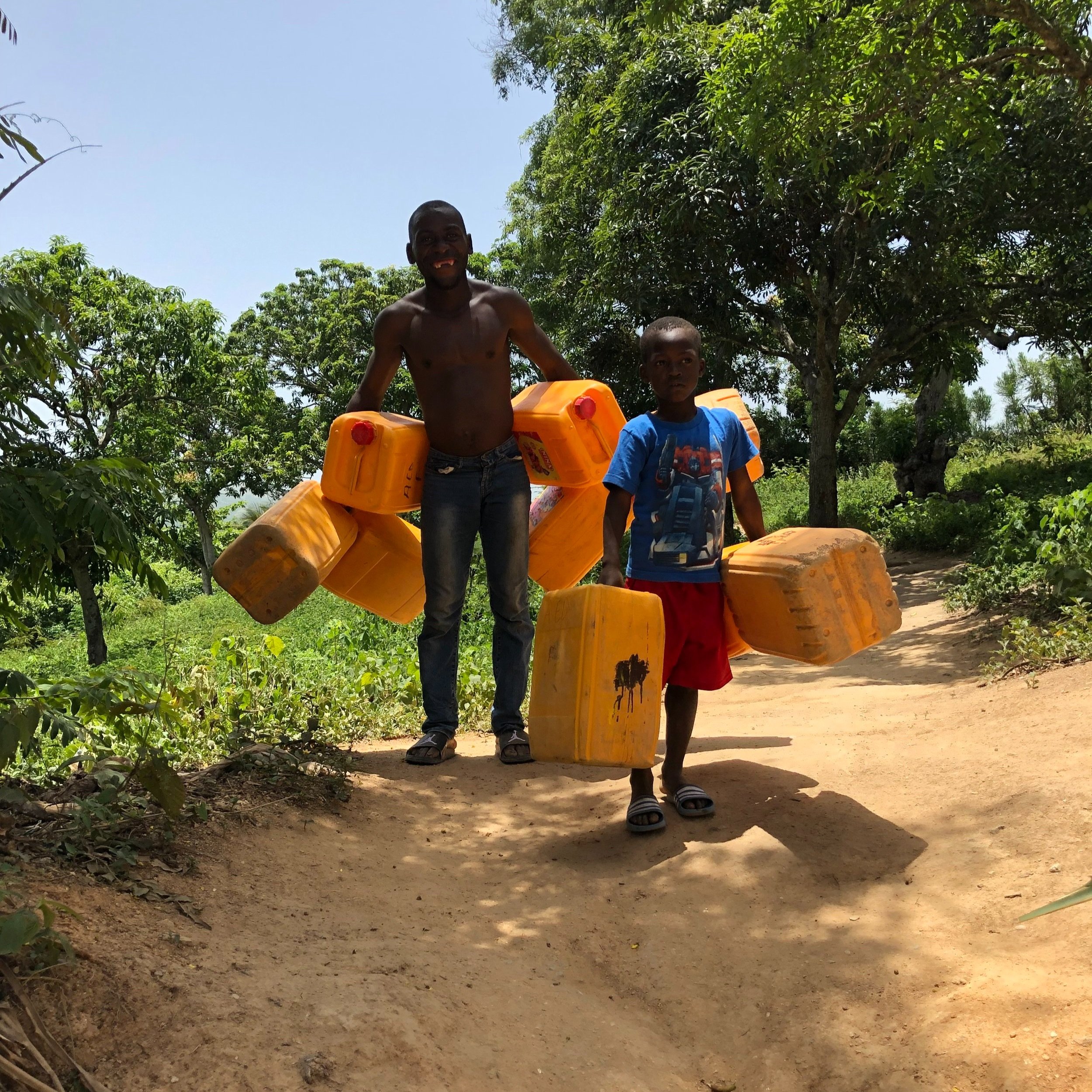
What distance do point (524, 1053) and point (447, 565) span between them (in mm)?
2354

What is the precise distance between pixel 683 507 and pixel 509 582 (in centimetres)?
114

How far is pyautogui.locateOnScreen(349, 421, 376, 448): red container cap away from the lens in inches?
156

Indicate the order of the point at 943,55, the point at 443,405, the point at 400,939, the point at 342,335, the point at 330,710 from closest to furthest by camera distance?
the point at 400,939 < the point at 443,405 < the point at 330,710 < the point at 943,55 < the point at 342,335

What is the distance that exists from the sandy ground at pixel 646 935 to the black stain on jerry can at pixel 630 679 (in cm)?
50

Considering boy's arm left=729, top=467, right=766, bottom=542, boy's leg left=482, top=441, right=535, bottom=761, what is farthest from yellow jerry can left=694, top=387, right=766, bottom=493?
boy's leg left=482, top=441, right=535, bottom=761

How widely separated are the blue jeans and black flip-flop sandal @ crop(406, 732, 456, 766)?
0.03m

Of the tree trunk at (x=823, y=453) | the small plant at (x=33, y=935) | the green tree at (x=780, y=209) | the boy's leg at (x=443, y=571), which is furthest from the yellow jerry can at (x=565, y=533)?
the tree trunk at (x=823, y=453)

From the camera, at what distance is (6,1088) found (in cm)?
155

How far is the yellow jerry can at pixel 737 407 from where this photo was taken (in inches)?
157

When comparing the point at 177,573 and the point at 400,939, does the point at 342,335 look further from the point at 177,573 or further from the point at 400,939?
the point at 400,939

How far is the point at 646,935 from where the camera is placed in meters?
2.65

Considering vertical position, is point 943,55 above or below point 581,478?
above

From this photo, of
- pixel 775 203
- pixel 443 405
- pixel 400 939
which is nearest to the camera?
pixel 400 939

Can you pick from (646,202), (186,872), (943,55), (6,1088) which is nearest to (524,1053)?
(6,1088)
